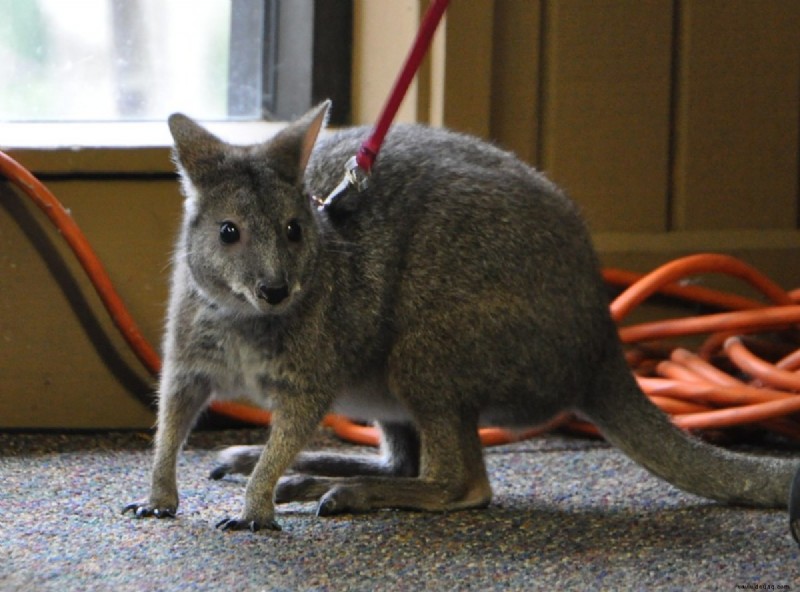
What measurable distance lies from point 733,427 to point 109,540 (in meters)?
1.92

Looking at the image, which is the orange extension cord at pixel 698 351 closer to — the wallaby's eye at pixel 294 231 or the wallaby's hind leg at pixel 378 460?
the wallaby's hind leg at pixel 378 460

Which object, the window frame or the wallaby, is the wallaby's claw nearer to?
Answer: the wallaby

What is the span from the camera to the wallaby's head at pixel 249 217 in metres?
2.88

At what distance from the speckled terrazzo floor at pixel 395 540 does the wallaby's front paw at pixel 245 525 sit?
1.8 inches

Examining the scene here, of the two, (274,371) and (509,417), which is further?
(509,417)

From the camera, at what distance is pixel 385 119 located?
126 inches

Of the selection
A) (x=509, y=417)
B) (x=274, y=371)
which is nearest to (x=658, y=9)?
(x=509, y=417)

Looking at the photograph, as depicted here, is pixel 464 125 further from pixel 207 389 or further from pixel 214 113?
pixel 207 389

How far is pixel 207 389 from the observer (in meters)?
3.19

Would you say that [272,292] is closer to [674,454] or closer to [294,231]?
[294,231]

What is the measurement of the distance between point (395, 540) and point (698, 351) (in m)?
1.70

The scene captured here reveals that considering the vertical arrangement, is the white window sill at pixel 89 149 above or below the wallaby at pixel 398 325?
above

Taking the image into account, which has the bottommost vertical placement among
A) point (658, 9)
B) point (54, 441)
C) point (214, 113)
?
point (54, 441)

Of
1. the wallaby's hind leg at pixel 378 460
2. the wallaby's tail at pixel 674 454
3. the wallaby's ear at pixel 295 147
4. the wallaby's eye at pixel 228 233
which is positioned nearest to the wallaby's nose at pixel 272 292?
the wallaby's eye at pixel 228 233
